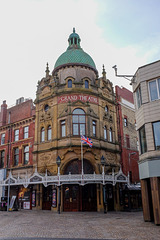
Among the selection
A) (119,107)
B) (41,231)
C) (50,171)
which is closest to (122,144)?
(119,107)

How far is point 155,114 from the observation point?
1670 centimetres

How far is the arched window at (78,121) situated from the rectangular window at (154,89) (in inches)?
468

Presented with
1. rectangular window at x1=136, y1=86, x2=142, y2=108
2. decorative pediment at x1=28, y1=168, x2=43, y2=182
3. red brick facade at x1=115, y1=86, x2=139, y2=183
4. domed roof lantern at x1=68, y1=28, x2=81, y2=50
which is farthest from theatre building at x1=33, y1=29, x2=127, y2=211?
rectangular window at x1=136, y1=86, x2=142, y2=108

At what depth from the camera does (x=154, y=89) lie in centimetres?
1734

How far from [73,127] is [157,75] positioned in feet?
43.2

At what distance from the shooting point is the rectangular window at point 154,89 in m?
17.1

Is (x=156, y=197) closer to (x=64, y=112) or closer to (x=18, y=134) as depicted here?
(x=64, y=112)

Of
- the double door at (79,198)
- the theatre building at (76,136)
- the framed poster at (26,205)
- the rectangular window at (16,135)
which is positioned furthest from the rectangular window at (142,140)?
the rectangular window at (16,135)

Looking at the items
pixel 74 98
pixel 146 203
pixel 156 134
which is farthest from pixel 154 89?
pixel 74 98

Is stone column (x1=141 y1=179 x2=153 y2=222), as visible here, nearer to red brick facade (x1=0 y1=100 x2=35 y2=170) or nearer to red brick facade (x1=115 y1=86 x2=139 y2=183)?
red brick facade (x1=115 y1=86 x2=139 y2=183)

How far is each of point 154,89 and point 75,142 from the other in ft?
40.3

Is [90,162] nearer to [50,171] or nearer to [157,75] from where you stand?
[50,171]

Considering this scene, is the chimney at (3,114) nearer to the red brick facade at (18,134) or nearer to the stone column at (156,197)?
the red brick facade at (18,134)

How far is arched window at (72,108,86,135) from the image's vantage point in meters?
27.9
